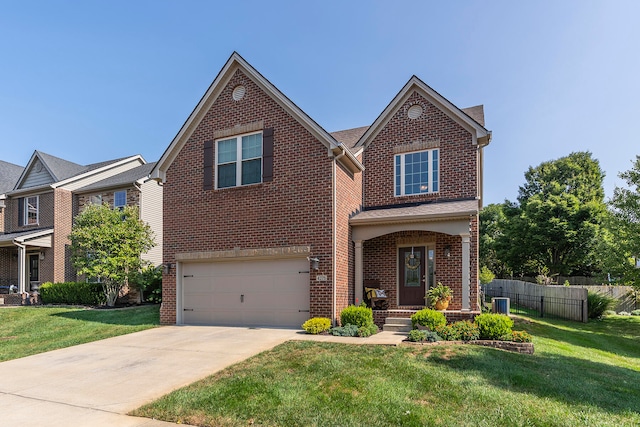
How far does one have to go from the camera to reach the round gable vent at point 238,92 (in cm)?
1346

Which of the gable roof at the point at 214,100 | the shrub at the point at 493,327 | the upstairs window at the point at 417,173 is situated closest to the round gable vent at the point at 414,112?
the upstairs window at the point at 417,173

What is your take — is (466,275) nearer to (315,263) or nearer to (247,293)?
(315,263)

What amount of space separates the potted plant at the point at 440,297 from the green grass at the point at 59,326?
920 centimetres

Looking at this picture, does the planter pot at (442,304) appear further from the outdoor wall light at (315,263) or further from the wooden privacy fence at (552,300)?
the wooden privacy fence at (552,300)

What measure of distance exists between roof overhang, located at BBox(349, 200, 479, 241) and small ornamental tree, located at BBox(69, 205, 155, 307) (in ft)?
39.0

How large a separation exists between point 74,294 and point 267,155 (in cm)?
1341

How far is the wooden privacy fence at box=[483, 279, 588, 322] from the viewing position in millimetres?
17539

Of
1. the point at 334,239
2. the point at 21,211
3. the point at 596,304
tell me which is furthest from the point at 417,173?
the point at 21,211

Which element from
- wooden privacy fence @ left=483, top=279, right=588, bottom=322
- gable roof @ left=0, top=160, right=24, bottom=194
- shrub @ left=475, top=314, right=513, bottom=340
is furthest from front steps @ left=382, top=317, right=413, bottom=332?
gable roof @ left=0, top=160, right=24, bottom=194

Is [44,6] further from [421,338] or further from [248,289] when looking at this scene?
[421,338]

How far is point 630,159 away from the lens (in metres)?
18.7

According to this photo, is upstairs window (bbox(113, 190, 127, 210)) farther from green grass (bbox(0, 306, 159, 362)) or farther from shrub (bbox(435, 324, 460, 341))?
shrub (bbox(435, 324, 460, 341))

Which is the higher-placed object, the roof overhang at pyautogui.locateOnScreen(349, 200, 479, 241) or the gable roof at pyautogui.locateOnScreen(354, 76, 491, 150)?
the gable roof at pyautogui.locateOnScreen(354, 76, 491, 150)

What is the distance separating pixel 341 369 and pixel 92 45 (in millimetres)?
15103
